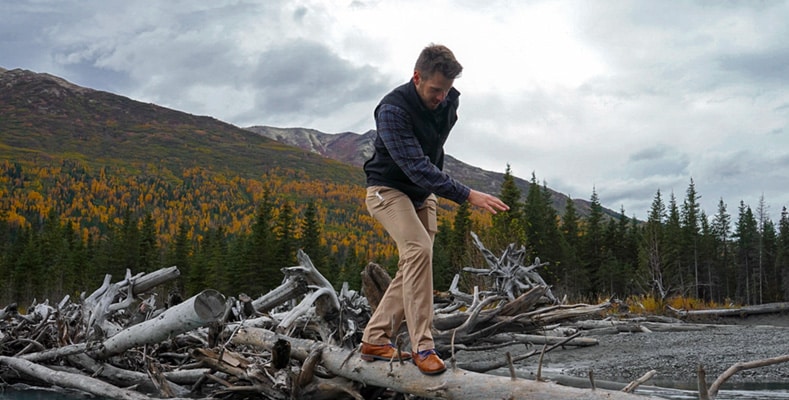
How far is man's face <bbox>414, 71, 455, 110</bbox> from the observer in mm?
4426

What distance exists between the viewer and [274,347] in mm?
5645

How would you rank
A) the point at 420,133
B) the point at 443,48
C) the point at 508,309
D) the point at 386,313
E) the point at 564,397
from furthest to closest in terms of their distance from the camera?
1. the point at 508,309
2. the point at 386,313
3. the point at 420,133
4. the point at 443,48
5. the point at 564,397

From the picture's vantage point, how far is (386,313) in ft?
16.6

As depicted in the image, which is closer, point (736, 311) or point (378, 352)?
point (378, 352)

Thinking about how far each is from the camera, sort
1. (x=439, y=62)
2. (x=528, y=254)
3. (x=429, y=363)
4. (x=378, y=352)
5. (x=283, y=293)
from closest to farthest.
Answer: (x=439, y=62)
(x=429, y=363)
(x=378, y=352)
(x=283, y=293)
(x=528, y=254)

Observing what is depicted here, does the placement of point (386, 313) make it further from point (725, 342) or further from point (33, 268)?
point (33, 268)

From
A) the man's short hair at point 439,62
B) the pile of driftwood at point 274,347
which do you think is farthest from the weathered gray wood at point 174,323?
the man's short hair at point 439,62

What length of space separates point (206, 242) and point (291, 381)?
67671mm

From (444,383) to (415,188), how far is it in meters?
1.44

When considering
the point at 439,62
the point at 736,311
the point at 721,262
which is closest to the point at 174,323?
the point at 439,62

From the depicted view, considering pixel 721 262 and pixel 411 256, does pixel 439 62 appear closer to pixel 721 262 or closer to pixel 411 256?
pixel 411 256

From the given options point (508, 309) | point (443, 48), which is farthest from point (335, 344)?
point (443, 48)

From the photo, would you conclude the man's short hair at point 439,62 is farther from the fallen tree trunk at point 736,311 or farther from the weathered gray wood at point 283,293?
the fallen tree trunk at point 736,311

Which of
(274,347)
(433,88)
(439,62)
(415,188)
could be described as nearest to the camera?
(439,62)
